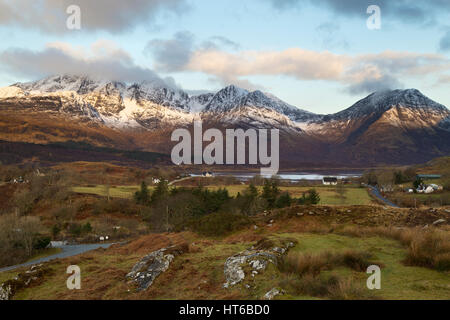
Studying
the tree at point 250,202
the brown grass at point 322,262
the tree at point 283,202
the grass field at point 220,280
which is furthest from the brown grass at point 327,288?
the tree at point 283,202

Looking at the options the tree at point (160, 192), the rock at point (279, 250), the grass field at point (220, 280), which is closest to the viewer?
the grass field at point (220, 280)

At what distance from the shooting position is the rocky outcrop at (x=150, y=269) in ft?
39.4

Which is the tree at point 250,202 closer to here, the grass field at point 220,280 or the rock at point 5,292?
the grass field at point 220,280

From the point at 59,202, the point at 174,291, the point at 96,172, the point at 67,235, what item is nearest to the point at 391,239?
the point at 174,291

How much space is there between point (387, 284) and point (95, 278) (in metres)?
11.6

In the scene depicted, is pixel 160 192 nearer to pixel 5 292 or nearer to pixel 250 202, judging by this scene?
pixel 250 202

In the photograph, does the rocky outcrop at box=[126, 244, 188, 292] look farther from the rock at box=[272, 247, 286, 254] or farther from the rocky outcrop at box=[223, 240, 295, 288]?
the rock at box=[272, 247, 286, 254]

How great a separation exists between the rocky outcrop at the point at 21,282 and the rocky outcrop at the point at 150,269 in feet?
16.8

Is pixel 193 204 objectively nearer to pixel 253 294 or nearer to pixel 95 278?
pixel 95 278

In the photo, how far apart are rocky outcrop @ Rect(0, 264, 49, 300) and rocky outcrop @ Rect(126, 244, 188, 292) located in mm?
5132

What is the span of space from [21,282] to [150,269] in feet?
21.3

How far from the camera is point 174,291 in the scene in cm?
1102
